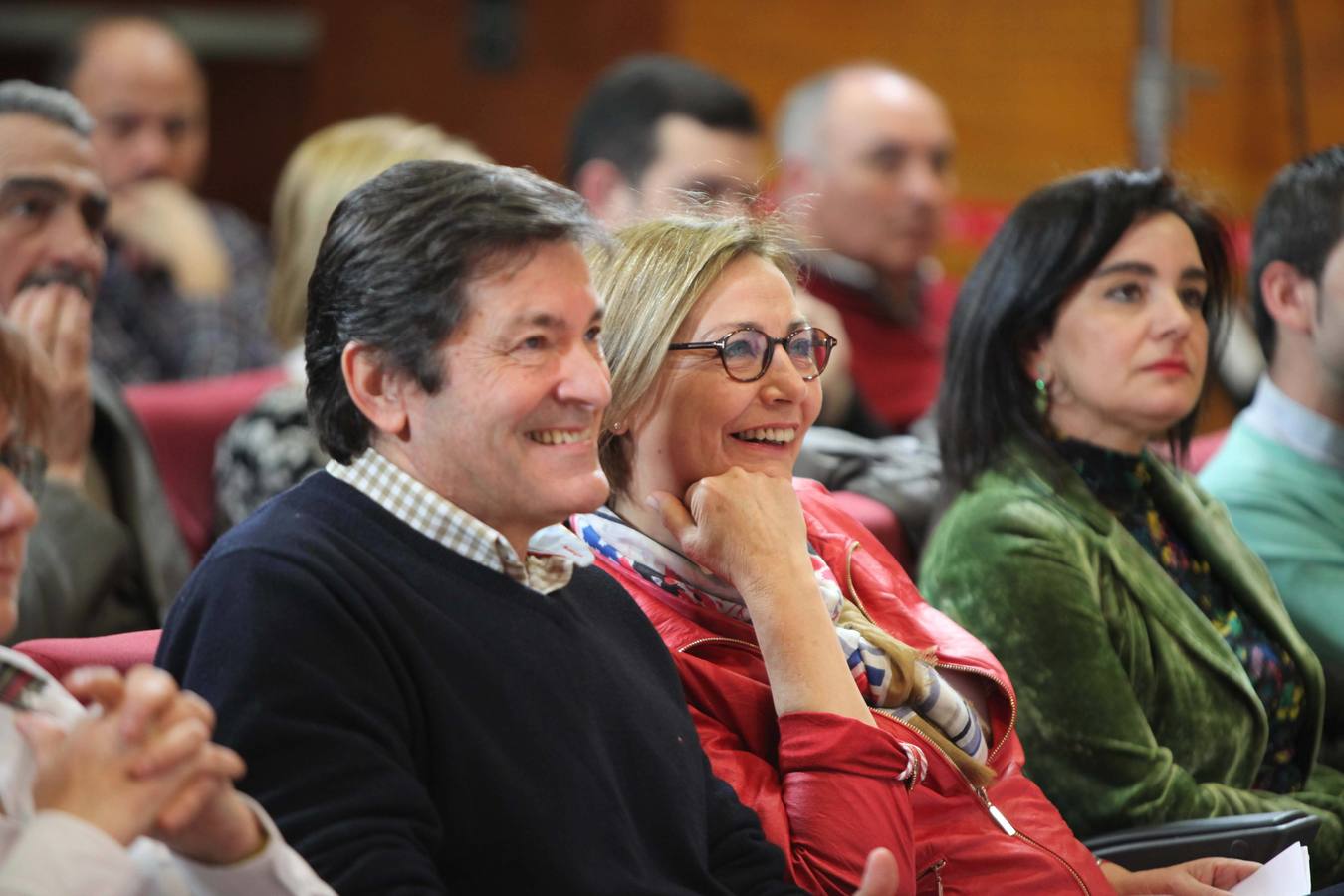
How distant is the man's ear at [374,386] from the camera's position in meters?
1.34

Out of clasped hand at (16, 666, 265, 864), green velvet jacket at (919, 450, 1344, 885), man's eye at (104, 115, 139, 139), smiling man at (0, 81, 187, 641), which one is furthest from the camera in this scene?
man's eye at (104, 115, 139, 139)

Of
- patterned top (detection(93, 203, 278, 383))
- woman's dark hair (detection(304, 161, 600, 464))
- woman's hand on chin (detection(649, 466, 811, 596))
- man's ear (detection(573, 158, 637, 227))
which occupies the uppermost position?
woman's dark hair (detection(304, 161, 600, 464))

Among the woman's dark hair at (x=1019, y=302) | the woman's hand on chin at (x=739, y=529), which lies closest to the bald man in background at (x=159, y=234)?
the woman's dark hair at (x=1019, y=302)

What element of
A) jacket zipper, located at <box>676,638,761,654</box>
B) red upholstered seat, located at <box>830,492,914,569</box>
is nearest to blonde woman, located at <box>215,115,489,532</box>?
red upholstered seat, located at <box>830,492,914,569</box>

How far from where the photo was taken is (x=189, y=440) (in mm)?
2770

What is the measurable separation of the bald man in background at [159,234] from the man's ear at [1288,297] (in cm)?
205

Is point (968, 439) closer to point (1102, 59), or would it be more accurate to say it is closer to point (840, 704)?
point (840, 704)

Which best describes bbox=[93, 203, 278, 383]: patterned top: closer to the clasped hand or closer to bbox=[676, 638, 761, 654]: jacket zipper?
bbox=[676, 638, 761, 654]: jacket zipper

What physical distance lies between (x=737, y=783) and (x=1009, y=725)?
40cm

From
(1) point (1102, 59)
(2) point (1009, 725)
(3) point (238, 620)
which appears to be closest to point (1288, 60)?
(1) point (1102, 59)

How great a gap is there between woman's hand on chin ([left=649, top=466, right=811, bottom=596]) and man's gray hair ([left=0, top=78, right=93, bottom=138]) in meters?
1.26

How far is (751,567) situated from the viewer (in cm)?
159

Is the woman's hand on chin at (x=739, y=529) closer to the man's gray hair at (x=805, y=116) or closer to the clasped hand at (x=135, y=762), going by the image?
the clasped hand at (x=135, y=762)

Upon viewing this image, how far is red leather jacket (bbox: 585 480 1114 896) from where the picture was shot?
4.97ft
